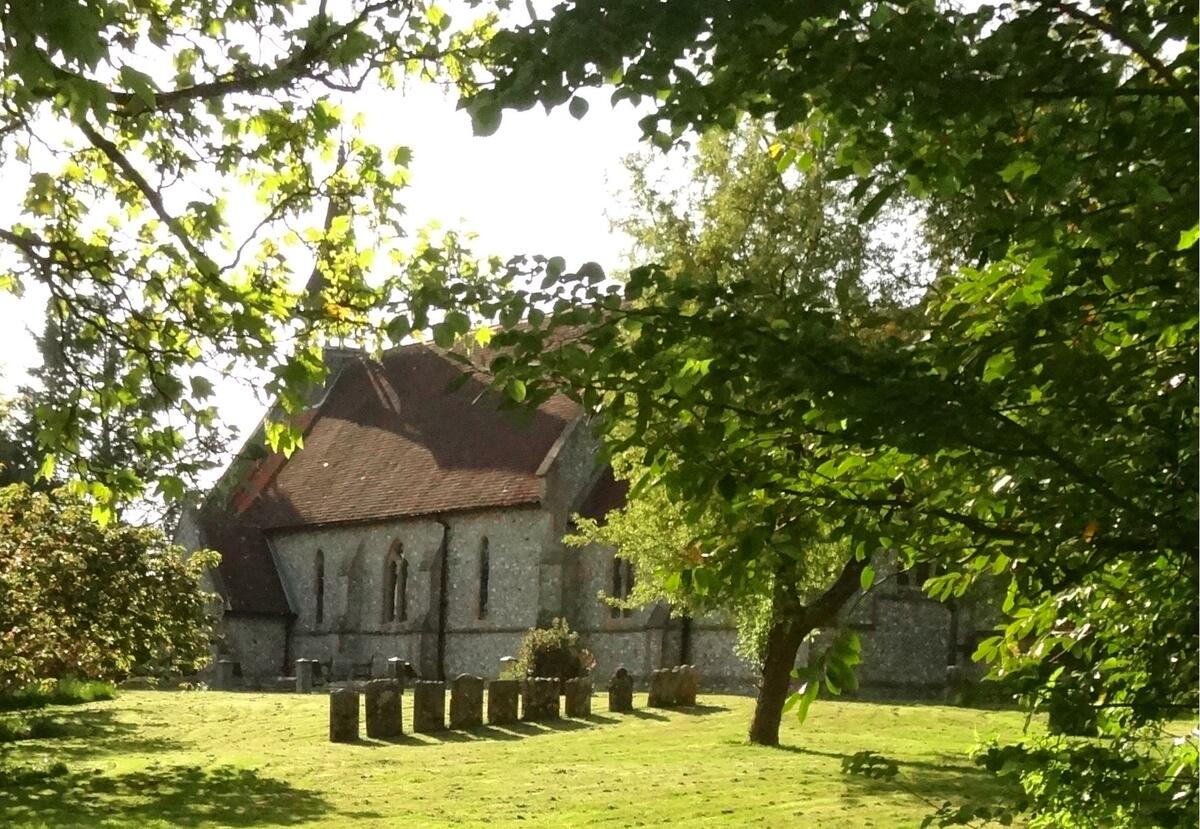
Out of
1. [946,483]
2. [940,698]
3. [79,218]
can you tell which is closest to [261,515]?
[940,698]

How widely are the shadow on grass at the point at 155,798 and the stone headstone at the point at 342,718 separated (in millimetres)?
3181

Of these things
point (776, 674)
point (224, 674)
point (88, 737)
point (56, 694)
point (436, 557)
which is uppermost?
point (436, 557)

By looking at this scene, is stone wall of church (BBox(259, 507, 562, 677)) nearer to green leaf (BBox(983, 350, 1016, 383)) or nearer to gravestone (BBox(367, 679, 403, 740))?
gravestone (BBox(367, 679, 403, 740))

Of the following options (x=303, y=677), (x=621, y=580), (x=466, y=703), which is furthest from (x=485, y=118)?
(x=621, y=580)

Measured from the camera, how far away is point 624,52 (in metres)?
4.79

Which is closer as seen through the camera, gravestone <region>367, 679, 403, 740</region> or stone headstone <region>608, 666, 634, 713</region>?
gravestone <region>367, 679, 403, 740</region>

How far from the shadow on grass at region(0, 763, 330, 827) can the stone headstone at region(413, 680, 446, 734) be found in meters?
4.53

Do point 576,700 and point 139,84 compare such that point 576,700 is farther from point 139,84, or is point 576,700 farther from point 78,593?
point 139,84

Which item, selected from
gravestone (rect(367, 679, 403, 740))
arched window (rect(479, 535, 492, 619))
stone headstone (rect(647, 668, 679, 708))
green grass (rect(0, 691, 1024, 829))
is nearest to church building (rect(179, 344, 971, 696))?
arched window (rect(479, 535, 492, 619))

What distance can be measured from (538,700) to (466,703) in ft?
5.27

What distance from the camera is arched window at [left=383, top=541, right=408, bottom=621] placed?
1687 inches

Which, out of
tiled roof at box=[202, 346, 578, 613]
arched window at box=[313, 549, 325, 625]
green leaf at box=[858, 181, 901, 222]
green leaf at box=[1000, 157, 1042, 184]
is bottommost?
green leaf at box=[858, 181, 901, 222]

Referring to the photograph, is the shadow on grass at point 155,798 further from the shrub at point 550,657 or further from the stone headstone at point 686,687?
→ the shrub at point 550,657

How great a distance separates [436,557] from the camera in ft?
134
